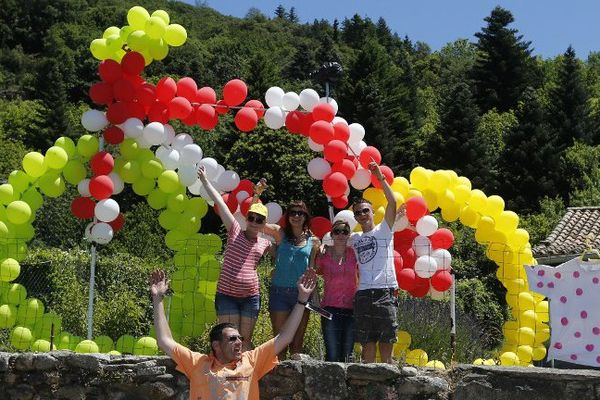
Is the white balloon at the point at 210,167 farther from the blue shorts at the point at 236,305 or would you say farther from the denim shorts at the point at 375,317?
the denim shorts at the point at 375,317

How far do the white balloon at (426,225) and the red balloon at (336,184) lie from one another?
0.72m

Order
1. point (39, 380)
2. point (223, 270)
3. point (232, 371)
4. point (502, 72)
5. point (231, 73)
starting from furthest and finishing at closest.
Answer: point (231, 73) < point (502, 72) < point (223, 270) < point (39, 380) < point (232, 371)

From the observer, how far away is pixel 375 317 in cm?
584

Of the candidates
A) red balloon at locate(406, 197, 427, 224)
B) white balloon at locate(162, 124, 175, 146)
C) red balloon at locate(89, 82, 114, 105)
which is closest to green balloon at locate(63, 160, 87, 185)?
red balloon at locate(89, 82, 114, 105)

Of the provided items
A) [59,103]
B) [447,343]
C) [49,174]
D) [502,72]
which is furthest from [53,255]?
[502,72]

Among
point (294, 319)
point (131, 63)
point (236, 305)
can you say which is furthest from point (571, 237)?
point (294, 319)

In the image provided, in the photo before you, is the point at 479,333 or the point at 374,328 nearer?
the point at 374,328

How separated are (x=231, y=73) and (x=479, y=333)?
4169 centimetres

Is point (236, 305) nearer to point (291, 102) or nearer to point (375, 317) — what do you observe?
point (375, 317)

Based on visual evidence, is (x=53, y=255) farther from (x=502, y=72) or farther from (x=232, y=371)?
(x=502, y=72)

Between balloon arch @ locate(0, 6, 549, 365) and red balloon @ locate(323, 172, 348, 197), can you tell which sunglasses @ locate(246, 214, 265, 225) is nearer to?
balloon arch @ locate(0, 6, 549, 365)

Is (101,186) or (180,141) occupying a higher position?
(180,141)

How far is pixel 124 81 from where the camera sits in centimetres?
823

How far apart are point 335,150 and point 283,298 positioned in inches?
78.0
